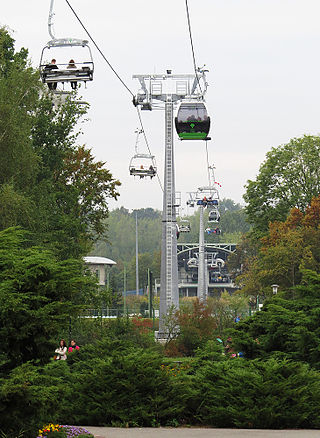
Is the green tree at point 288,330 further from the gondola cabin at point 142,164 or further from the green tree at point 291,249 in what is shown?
the green tree at point 291,249

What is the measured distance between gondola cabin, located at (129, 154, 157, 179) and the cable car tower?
7.39m

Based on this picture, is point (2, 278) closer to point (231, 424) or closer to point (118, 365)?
point (118, 365)

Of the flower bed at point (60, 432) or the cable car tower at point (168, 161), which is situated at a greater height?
the cable car tower at point (168, 161)

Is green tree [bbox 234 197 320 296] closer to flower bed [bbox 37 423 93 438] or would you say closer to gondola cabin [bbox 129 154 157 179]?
gondola cabin [bbox 129 154 157 179]

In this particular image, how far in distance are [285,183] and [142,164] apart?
2550 centimetres

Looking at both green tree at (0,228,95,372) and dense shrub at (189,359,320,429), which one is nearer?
green tree at (0,228,95,372)

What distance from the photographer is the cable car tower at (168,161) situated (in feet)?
121

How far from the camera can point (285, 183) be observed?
68.6 meters

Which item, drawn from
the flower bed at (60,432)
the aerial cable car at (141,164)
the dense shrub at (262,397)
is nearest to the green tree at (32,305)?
the flower bed at (60,432)

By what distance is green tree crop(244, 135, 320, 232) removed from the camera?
6812 centimetres

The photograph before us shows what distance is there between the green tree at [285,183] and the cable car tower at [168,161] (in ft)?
102

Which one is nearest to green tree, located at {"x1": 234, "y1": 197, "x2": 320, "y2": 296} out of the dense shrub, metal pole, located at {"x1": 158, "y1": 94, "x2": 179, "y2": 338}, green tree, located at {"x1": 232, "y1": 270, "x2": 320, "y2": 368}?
metal pole, located at {"x1": 158, "y1": 94, "x2": 179, "y2": 338}

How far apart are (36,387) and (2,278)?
190 centimetres

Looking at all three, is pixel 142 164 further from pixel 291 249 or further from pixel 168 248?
pixel 291 249
